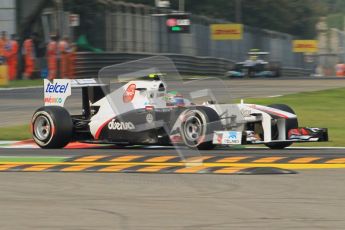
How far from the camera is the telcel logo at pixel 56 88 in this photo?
12992mm

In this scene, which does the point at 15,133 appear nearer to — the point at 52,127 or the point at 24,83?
the point at 52,127

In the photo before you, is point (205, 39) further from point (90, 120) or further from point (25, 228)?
point (25, 228)

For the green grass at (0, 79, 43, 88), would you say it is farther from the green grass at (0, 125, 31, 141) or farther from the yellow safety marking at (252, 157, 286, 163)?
the yellow safety marking at (252, 157, 286, 163)

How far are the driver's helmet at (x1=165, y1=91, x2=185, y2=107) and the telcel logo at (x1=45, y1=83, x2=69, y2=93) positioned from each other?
5.31 feet

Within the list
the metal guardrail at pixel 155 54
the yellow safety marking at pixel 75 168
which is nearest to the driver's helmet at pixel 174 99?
the yellow safety marking at pixel 75 168

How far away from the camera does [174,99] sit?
1215 centimetres

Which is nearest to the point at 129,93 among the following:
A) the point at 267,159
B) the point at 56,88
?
→ the point at 56,88

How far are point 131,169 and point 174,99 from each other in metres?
2.08

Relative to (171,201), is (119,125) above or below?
above

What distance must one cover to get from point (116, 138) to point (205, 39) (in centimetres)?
2976

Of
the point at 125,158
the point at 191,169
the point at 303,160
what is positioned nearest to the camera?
the point at 191,169

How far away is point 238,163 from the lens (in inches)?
426

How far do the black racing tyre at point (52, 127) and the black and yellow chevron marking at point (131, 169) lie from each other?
169 cm

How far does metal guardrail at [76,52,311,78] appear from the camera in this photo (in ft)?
101
